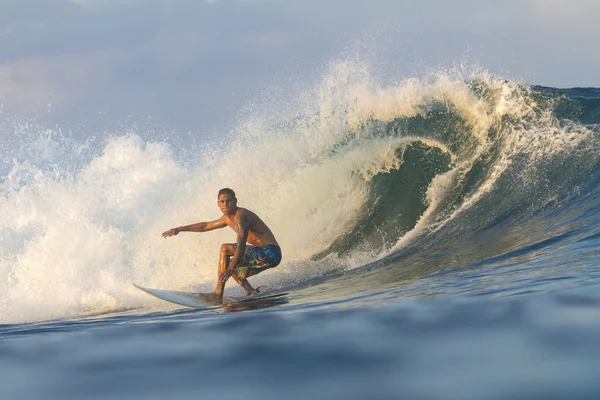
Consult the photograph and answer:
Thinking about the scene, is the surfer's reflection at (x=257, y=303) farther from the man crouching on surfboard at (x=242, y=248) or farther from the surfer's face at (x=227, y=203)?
the surfer's face at (x=227, y=203)

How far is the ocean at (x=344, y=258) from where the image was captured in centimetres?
338

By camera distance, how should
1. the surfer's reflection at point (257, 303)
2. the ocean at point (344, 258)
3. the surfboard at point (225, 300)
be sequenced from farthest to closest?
1. the surfboard at point (225, 300)
2. the surfer's reflection at point (257, 303)
3. the ocean at point (344, 258)

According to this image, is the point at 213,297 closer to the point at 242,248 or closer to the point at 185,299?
the point at 185,299

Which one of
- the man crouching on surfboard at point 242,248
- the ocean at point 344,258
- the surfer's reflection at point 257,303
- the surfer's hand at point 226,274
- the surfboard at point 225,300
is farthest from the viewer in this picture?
the man crouching on surfboard at point 242,248

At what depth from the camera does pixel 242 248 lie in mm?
8273

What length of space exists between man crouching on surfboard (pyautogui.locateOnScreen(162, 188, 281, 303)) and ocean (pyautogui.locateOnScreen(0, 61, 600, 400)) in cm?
44

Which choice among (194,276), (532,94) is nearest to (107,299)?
(194,276)

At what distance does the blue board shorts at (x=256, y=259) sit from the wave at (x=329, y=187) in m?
0.93

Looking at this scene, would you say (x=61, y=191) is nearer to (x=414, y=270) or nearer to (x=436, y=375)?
(x=414, y=270)

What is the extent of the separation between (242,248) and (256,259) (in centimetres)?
33

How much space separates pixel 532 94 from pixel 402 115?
241 centimetres

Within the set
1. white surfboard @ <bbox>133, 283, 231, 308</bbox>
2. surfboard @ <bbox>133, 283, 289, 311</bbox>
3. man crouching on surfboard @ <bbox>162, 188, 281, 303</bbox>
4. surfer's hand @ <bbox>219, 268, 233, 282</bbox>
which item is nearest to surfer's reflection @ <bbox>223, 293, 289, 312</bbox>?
surfboard @ <bbox>133, 283, 289, 311</bbox>

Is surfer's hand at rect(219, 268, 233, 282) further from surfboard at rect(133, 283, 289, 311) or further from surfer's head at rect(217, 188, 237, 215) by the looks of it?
surfer's head at rect(217, 188, 237, 215)

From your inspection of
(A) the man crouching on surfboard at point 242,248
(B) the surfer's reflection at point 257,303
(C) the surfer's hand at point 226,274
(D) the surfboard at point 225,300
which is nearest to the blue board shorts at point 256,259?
(A) the man crouching on surfboard at point 242,248
